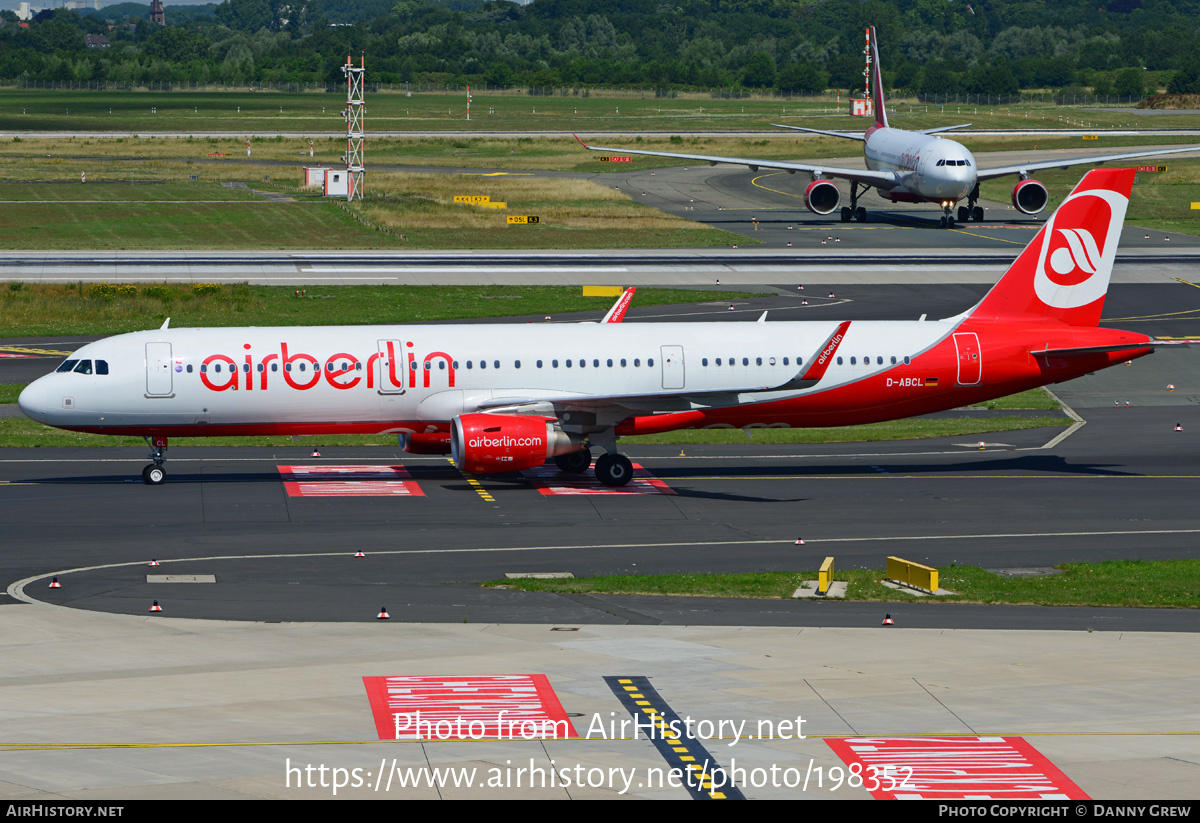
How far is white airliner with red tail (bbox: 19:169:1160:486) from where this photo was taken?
130 feet

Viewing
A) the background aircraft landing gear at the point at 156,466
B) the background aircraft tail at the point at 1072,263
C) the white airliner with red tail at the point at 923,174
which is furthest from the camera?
the white airliner with red tail at the point at 923,174

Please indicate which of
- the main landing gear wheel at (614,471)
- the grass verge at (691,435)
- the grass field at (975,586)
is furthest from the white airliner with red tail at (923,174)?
the grass field at (975,586)

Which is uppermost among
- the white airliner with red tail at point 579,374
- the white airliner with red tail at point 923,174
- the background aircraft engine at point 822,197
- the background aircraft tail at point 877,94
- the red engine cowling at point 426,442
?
the background aircraft tail at point 877,94

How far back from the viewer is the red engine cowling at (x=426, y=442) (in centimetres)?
4103

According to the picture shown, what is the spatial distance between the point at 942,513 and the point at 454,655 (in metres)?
17.2

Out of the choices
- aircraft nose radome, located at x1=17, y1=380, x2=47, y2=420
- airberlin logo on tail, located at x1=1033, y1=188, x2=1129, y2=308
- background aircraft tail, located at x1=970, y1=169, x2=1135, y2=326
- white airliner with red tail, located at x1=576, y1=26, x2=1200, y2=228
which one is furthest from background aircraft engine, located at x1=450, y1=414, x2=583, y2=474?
white airliner with red tail, located at x1=576, y1=26, x2=1200, y2=228

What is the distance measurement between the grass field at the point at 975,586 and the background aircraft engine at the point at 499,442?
→ 8.38 m

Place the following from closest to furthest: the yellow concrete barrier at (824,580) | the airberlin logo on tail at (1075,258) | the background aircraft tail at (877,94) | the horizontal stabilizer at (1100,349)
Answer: the yellow concrete barrier at (824,580)
the horizontal stabilizer at (1100,349)
the airberlin logo on tail at (1075,258)
the background aircraft tail at (877,94)

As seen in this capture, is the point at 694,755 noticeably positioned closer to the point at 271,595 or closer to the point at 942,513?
the point at 271,595

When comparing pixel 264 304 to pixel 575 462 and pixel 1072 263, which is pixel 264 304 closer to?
pixel 575 462

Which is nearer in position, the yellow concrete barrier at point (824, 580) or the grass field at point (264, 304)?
the yellow concrete barrier at point (824, 580)

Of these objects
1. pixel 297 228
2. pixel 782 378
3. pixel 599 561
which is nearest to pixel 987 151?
pixel 297 228

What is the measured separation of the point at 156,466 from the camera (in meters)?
40.6

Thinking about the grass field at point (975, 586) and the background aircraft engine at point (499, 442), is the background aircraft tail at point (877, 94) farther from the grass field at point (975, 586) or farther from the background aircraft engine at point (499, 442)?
the grass field at point (975, 586)
